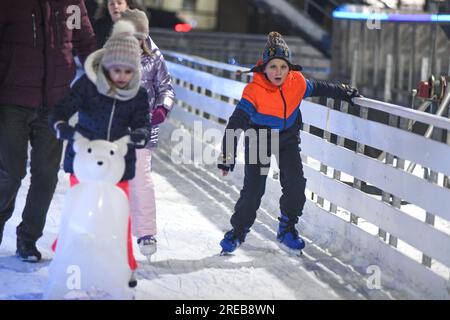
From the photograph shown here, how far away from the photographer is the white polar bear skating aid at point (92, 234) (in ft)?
18.7

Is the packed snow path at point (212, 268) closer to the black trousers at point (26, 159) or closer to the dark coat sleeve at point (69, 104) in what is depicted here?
the black trousers at point (26, 159)

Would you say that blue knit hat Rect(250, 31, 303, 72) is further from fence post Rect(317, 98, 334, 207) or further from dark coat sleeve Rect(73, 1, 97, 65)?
fence post Rect(317, 98, 334, 207)

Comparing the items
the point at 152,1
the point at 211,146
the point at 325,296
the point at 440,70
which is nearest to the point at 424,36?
the point at 440,70

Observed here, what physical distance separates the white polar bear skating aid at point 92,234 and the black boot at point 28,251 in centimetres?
112

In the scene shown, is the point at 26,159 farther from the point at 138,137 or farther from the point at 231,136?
the point at 231,136

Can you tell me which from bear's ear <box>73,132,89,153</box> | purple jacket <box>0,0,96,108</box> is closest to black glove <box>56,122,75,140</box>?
bear's ear <box>73,132,89,153</box>

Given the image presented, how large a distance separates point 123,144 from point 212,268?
147 centimetres

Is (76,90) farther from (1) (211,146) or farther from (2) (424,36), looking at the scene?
(2) (424,36)

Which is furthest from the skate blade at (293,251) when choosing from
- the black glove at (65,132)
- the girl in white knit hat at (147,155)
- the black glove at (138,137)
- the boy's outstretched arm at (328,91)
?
the black glove at (65,132)

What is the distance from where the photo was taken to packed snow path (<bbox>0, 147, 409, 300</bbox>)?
6348mm

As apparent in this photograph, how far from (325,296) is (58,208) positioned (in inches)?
127

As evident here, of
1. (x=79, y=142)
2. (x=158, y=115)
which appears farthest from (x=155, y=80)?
(x=79, y=142)

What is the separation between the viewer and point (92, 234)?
5699 mm

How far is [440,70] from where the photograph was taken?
15.9m
